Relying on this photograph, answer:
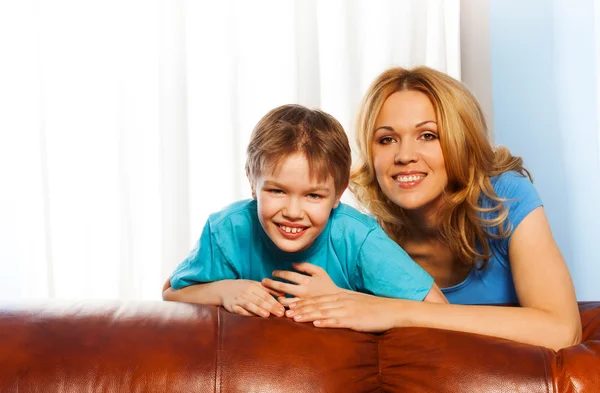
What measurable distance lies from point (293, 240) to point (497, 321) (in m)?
0.44

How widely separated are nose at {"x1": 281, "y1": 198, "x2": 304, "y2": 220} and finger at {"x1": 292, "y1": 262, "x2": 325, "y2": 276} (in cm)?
10

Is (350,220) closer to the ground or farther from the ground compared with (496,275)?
farther from the ground

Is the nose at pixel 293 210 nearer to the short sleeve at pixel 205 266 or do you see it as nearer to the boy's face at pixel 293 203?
the boy's face at pixel 293 203

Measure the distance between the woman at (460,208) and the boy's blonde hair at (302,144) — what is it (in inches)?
9.0

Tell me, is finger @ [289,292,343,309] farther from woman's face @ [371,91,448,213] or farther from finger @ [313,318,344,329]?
woman's face @ [371,91,448,213]

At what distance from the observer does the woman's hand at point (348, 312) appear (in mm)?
1336

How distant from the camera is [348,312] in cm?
136

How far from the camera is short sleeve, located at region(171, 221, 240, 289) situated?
165cm

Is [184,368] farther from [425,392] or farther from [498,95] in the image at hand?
[498,95]

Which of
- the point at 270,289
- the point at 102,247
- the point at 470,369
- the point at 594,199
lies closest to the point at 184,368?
the point at 270,289

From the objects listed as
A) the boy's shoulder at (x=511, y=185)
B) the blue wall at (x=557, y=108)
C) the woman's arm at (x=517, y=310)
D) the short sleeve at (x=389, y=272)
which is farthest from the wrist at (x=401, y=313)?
the blue wall at (x=557, y=108)

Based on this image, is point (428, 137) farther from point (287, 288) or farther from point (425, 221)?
point (287, 288)

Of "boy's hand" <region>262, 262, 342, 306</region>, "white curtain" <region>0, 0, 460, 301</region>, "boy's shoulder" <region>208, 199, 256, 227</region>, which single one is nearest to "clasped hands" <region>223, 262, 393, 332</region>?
"boy's hand" <region>262, 262, 342, 306</region>

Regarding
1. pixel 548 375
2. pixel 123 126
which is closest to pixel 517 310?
pixel 548 375
